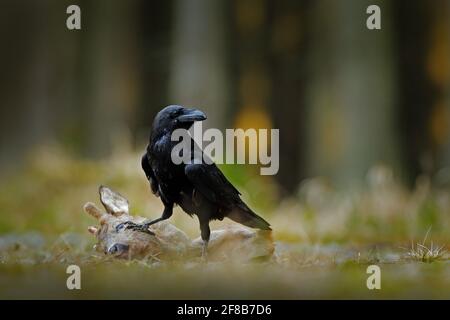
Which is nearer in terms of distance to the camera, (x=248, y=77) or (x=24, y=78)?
(x=24, y=78)

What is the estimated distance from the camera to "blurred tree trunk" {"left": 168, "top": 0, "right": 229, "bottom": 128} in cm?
587

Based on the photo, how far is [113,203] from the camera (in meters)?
2.15

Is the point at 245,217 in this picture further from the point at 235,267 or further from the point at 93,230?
the point at 93,230

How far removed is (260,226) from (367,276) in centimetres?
32

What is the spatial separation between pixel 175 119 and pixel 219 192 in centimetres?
24

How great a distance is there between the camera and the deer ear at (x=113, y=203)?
7.00ft

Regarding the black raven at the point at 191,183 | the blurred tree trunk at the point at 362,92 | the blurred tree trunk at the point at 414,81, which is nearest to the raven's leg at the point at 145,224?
the black raven at the point at 191,183

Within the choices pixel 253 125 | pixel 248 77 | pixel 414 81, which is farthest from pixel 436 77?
pixel 248 77

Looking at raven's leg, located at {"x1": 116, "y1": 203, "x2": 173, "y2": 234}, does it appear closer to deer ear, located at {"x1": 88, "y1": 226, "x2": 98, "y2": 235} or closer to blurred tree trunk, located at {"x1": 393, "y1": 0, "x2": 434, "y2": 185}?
deer ear, located at {"x1": 88, "y1": 226, "x2": 98, "y2": 235}

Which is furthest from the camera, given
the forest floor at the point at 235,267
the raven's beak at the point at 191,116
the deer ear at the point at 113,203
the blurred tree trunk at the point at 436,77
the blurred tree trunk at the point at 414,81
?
the blurred tree trunk at the point at 414,81

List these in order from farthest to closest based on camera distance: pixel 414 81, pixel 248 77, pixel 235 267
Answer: pixel 248 77
pixel 414 81
pixel 235 267

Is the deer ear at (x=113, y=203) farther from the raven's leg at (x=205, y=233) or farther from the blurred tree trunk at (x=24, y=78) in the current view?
the blurred tree trunk at (x=24, y=78)

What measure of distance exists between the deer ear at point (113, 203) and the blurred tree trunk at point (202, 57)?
357 centimetres

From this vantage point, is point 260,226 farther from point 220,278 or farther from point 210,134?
point 210,134
